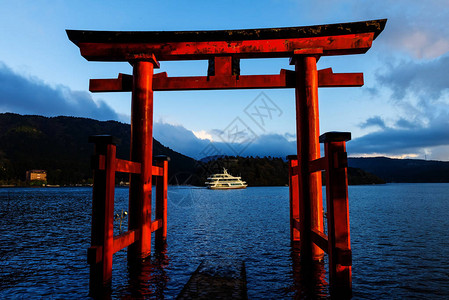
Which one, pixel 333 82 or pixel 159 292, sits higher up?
pixel 333 82

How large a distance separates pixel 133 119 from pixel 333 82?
5495 mm

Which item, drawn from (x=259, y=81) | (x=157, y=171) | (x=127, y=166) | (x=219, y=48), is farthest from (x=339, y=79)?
(x=157, y=171)

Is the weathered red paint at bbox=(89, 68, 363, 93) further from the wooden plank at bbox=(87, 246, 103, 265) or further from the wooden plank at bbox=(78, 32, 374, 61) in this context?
the wooden plank at bbox=(87, 246, 103, 265)

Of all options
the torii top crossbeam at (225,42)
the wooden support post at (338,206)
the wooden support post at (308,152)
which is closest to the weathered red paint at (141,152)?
the torii top crossbeam at (225,42)

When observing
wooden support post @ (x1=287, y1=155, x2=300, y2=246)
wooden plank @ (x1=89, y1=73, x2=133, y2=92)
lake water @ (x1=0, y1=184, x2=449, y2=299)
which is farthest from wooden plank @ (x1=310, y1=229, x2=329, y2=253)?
wooden plank @ (x1=89, y1=73, x2=133, y2=92)

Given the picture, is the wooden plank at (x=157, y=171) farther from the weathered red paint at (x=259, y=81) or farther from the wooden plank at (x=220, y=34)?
the wooden plank at (x=220, y=34)

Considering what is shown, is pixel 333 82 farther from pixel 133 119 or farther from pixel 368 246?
pixel 368 246

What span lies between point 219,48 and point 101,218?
512 cm

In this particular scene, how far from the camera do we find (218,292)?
5.25m

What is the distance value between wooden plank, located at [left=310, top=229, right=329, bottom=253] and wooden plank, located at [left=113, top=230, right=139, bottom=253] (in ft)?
14.0

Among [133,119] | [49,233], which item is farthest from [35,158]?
[133,119]

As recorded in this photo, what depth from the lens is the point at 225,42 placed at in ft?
24.6

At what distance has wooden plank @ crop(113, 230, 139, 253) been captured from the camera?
19.7 feet

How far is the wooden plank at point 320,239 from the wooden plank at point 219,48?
461 centimetres
